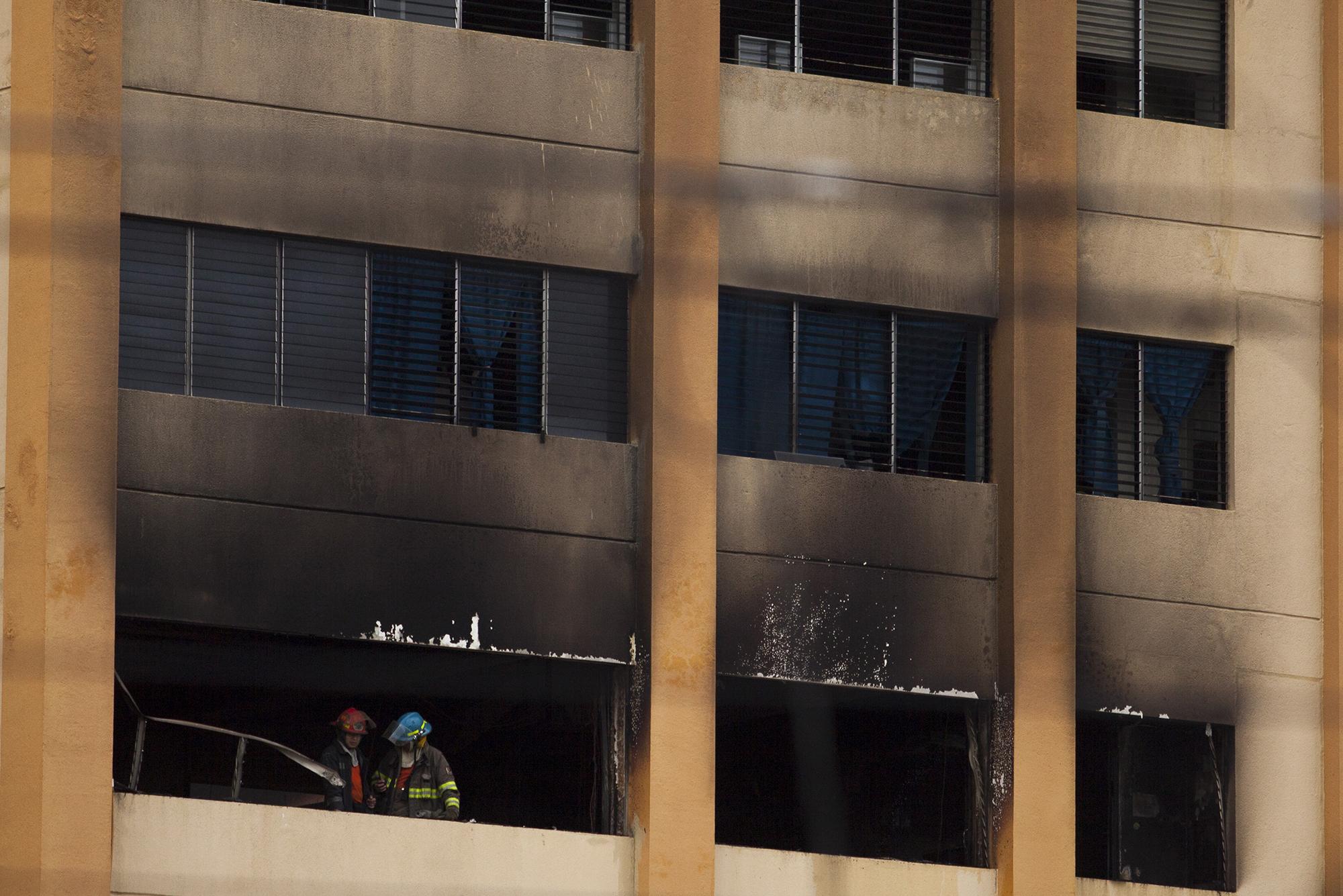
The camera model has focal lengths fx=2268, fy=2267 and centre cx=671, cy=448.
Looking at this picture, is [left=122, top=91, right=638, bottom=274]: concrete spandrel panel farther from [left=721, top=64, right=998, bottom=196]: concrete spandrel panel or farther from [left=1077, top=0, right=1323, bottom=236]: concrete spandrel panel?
[left=1077, top=0, right=1323, bottom=236]: concrete spandrel panel

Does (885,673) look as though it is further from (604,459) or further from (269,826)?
(269,826)

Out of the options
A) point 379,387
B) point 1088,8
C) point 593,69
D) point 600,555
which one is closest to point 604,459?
point 600,555

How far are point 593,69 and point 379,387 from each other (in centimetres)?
319

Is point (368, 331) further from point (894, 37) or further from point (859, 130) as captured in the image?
point (894, 37)

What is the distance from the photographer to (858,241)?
19.1m

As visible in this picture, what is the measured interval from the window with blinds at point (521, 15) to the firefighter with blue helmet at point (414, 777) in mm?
5719

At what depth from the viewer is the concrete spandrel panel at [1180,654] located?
19.0 m

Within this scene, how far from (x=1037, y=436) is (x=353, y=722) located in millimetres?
6141

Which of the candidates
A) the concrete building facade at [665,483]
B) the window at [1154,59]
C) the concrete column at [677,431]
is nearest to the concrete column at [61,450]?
the concrete building facade at [665,483]

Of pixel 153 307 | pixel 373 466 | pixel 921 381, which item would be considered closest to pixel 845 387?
pixel 921 381

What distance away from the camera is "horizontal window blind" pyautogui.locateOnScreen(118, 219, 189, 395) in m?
17.4

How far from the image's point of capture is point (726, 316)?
1892 centimetres

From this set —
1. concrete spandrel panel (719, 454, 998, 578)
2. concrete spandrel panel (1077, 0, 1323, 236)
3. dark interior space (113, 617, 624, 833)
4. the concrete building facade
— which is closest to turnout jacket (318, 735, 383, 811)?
the concrete building facade

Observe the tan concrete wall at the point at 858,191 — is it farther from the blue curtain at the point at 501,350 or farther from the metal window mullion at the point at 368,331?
the metal window mullion at the point at 368,331
